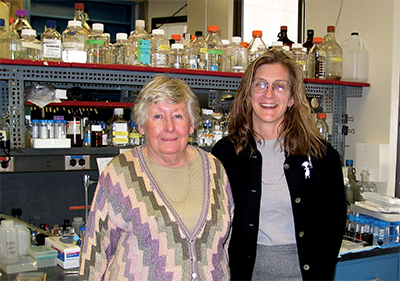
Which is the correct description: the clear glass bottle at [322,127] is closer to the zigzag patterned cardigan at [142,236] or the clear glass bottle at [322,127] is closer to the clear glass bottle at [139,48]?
the clear glass bottle at [139,48]

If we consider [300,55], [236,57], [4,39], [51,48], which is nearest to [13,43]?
[4,39]

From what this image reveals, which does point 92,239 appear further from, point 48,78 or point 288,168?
point 48,78

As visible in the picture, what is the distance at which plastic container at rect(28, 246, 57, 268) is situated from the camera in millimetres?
1842

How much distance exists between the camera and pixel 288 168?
1.58 m

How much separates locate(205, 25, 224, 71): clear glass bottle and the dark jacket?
0.89 meters

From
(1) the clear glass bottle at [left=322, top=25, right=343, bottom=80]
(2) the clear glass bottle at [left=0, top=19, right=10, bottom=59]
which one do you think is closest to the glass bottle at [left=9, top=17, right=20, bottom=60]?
(2) the clear glass bottle at [left=0, top=19, right=10, bottom=59]

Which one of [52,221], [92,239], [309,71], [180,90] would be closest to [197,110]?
[180,90]

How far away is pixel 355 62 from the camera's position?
2.91m

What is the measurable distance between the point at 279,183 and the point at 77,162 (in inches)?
49.0

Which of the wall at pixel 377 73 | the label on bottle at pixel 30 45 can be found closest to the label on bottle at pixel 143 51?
the label on bottle at pixel 30 45

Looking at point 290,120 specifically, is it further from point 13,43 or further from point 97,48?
point 13,43

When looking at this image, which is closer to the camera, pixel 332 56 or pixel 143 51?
pixel 143 51

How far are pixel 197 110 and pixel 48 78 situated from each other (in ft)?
3.28

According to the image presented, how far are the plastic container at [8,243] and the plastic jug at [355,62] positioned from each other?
2.52 metres
